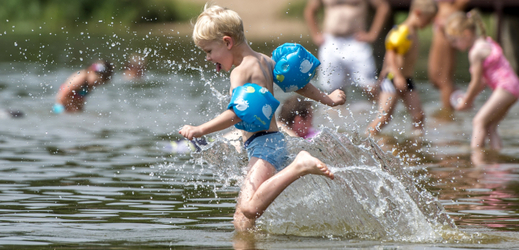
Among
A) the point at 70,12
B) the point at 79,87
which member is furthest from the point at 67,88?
the point at 70,12

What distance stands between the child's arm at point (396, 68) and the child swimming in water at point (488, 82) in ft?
3.84

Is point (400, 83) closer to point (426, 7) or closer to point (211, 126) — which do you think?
point (426, 7)

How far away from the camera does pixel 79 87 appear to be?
481 inches

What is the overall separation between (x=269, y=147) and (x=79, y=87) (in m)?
8.19

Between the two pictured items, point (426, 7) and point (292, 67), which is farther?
point (426, 7)

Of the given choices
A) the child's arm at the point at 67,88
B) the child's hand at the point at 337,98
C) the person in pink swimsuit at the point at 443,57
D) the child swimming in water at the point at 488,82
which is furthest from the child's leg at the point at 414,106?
the child's arm at the point at 67,88

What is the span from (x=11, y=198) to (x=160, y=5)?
39178mm

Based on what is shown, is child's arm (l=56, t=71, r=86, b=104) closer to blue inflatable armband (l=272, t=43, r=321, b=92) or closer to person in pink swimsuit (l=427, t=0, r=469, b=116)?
person in pink swimsuit (l=427, t=0, r=469, b=116)

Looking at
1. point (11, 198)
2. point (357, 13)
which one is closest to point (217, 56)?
point (11, 198)

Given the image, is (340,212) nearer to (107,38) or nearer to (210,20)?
(210,20)

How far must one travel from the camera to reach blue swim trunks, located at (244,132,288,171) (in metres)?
4.57

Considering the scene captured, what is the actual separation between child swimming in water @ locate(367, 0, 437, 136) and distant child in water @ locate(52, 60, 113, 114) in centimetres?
446

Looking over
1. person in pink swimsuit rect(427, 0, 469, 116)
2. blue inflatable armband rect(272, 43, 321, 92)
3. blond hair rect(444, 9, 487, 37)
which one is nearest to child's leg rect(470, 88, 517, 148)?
blond hair rect(444, 9, 487, 37)

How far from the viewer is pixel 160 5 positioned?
44.0 meters
